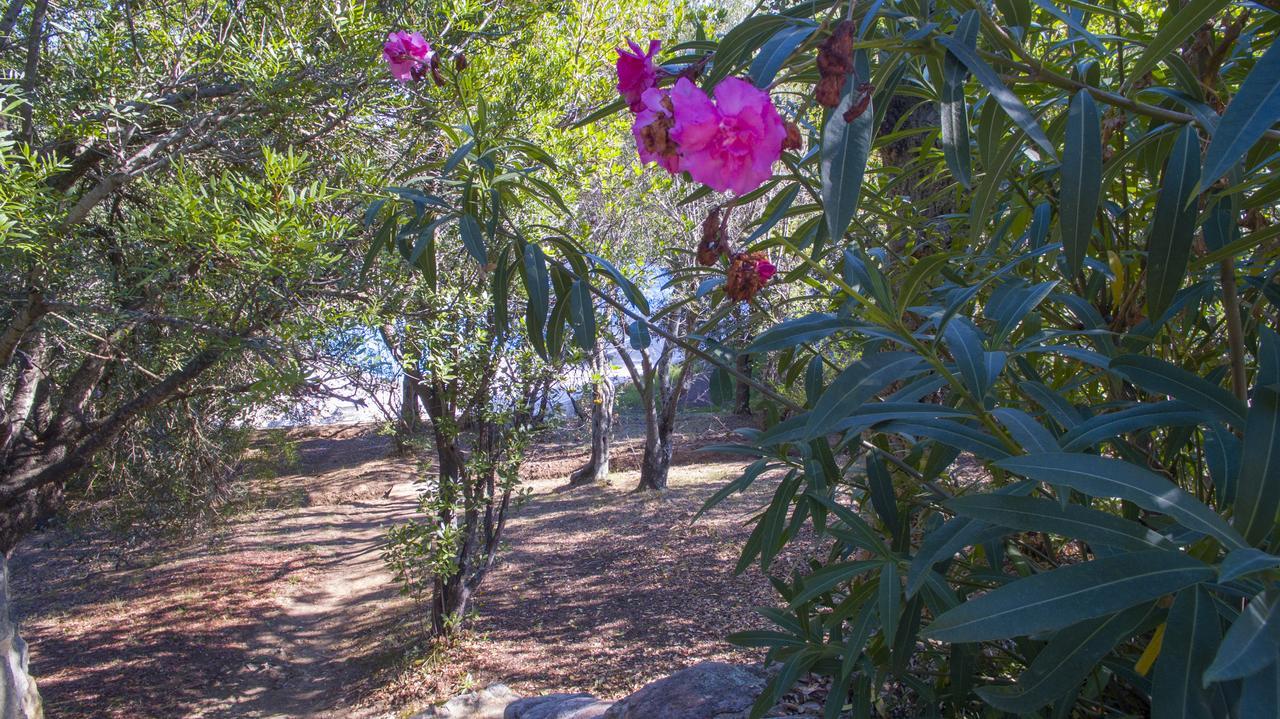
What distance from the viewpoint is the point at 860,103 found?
70 cm

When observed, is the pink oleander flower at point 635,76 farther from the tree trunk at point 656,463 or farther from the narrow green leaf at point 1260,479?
the tree trunk at point 656,463

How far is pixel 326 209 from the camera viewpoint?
3635 mm

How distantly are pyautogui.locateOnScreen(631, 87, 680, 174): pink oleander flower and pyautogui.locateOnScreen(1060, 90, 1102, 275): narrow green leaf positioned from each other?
1.38 feet

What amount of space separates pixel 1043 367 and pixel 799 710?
4.28 feet

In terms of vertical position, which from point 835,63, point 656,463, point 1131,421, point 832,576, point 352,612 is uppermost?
point 835,63

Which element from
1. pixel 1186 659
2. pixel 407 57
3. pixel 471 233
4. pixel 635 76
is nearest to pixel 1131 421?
pixel 1186 659

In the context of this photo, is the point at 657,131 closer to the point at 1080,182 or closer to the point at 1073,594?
the point at 1080,182

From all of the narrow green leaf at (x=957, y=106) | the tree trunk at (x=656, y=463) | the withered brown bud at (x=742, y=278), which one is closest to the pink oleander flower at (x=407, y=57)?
the withered brown bud at (x=742, y=278)

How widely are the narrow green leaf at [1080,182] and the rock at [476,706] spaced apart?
406 cm

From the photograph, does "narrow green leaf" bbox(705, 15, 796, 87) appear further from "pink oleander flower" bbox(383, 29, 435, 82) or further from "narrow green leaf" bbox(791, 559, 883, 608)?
"pink oleander flower" bbox(383, 29, 435, 82)

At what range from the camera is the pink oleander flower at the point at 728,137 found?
77 centimetres

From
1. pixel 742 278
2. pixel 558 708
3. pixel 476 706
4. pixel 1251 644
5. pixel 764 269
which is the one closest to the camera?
pixel 1251 644

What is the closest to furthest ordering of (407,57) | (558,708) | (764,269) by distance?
(764,269) → (407,57) → (558,708)

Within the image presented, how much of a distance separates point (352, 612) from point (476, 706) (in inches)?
105
